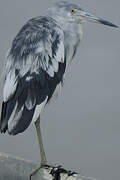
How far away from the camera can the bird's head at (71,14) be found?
210 centimetres

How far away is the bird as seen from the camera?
1.89 metres

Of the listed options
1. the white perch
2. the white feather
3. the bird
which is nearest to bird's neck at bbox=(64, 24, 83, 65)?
the bird

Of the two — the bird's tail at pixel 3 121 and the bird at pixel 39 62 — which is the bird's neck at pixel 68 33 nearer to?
the bird at pixel 39 62

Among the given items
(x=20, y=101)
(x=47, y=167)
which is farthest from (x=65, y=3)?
(x=47, y=167)

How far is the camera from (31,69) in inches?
76.9

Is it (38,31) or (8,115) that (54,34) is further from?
(8,115)

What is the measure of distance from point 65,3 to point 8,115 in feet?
1.90

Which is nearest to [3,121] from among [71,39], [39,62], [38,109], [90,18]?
[38,109]

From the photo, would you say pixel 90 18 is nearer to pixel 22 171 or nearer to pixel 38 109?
pixel 38 109

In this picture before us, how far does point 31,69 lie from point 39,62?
0.05 m

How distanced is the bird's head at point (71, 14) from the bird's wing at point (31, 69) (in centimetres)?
6

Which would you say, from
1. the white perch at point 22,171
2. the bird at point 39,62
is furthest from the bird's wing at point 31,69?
the white perch at point 22,171

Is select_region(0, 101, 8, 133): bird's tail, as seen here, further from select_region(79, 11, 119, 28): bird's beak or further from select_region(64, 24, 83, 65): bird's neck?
select_region(79, 11, 119, 28): bird's beak

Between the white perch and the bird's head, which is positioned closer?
the white perch
